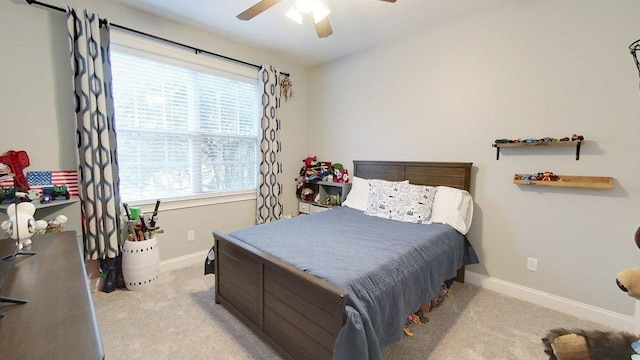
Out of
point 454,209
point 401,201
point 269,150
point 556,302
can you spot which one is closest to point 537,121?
point 454,209

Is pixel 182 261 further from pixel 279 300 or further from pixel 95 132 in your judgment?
pixel 279 300

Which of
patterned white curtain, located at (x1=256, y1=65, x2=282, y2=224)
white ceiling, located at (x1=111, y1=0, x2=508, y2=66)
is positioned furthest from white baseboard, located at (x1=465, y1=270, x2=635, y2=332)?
white ceiling, located at (x1=111, y1=0, x2=508, y2=66)

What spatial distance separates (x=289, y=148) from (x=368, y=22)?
1.89 meters

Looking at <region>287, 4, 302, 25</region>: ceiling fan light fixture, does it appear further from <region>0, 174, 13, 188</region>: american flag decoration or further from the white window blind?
<region>0, 174, 13, 188</region>: american flag decoration

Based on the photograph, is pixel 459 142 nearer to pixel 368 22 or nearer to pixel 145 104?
pixel 368 22

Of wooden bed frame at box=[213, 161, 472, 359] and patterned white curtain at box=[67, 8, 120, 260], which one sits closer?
wooden bed frame at box=[213, 161, 472, 359]

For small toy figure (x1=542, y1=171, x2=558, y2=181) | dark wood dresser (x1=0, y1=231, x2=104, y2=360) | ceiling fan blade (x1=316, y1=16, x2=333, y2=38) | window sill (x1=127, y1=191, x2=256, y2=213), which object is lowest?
window sill (x1=127, y1=191, x2=256, y2=213)

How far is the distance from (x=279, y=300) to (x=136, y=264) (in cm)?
158

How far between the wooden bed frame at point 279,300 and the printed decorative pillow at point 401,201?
1437 mm

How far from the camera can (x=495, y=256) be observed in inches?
98.7

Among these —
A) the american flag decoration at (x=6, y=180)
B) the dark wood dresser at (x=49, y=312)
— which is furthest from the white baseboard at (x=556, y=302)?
the american flag decoration at (x=6, y=180)

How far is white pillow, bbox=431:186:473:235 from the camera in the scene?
242cm

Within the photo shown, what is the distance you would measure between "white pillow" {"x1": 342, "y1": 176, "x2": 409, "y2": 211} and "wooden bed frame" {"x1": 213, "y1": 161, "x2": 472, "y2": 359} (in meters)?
1.57

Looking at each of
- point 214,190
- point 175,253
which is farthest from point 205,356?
point 214,190
